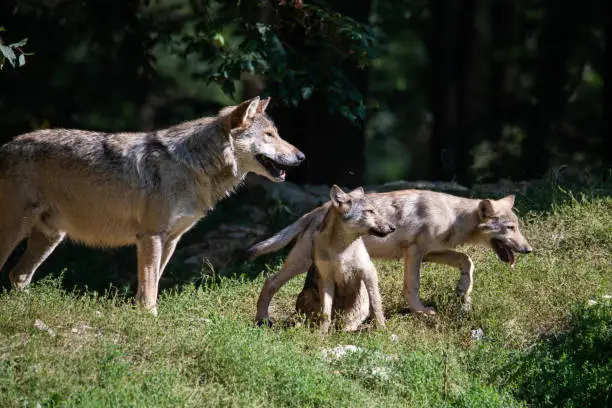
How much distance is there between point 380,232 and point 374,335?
38.1 inches

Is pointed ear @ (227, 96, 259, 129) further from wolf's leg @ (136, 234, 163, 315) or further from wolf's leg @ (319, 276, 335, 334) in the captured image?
wolf's leg @ (319, 276, 335, 334)

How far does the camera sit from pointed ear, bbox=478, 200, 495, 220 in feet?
32.0

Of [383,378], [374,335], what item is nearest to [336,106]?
[374,335]

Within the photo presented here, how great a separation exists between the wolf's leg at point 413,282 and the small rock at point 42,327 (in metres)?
3.58

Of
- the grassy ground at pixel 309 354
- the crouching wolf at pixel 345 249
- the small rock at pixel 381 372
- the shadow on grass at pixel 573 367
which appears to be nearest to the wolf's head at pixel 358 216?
the crouching wolf at pixel 345 249

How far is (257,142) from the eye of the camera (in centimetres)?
960

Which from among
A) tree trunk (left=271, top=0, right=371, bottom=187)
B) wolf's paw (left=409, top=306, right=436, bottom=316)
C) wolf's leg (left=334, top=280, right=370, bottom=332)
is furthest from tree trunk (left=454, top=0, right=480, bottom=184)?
wolf's leg (left=334, top=280, right=370, bottom=332)

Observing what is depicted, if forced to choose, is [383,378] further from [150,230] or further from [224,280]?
[224,280]

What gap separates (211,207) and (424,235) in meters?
2.13

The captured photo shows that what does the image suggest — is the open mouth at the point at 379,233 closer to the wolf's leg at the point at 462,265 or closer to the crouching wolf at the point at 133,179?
the wolf's leg at the point at 462,265

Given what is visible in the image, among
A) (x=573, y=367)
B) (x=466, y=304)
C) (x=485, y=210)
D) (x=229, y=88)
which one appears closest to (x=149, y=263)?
(x=229, y=88)

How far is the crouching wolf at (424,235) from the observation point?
938cm

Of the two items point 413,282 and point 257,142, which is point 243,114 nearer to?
point 257,142

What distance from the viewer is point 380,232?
29.5 feet
